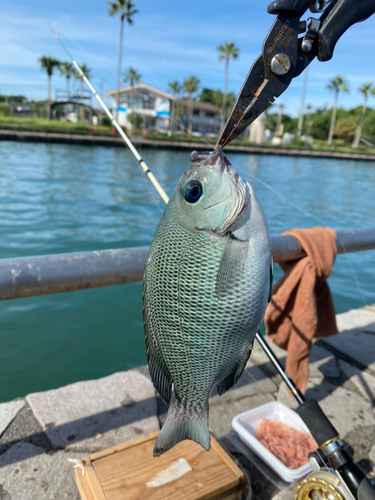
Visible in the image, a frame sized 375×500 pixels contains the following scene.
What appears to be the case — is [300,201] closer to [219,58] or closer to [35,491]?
[35,491]

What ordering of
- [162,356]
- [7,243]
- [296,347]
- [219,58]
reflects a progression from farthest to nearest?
[219,58] → [7,243] → [296,347] → [162,356]

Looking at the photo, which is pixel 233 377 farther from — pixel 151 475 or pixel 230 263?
pixel 151 475

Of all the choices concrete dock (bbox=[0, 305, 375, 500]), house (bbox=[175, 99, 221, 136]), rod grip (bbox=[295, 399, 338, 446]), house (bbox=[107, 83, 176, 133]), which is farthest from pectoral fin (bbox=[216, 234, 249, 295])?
house (bbox=[175, 99, 221, 136])

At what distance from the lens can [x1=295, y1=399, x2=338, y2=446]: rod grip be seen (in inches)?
67.8

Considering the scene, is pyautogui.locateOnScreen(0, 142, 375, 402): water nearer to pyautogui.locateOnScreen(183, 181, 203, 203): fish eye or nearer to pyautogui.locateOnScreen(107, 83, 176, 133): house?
pyautogui.locateOnScreen(183, 181, 203, 203): fish eye

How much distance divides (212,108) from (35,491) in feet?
254

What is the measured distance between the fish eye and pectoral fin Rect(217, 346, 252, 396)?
0.51m

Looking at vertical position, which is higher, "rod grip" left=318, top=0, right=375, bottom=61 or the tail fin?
"rod grip" left=318, top=0, right=375, bottom=61

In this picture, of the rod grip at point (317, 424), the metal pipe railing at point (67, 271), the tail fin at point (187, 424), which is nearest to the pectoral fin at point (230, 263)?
the tail fin at point (187, 424)

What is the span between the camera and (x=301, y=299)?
2.68 m

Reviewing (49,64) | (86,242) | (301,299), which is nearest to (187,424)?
(301,299)

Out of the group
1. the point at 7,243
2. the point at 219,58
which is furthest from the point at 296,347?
the point at 219,58

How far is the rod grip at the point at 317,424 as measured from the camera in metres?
1.72

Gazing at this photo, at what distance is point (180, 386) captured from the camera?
1183mm
